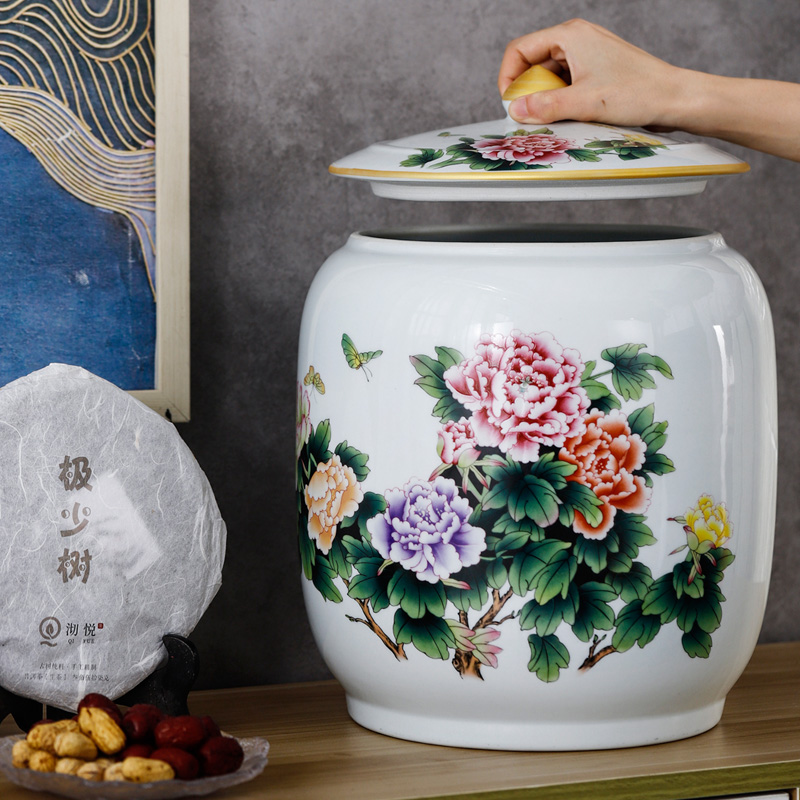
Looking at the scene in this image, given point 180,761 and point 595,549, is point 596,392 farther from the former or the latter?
point 180,761

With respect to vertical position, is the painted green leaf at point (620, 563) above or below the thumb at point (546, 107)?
below

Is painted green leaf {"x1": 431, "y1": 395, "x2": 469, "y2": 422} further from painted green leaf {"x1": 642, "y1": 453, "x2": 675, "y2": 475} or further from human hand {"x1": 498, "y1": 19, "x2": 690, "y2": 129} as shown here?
human hand {"x1": 498, "y1": 19, "x2": 690, "y2": 129}

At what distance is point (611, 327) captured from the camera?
77 cm

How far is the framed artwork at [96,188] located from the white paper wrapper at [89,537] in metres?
0.15

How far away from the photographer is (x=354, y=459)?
82cm

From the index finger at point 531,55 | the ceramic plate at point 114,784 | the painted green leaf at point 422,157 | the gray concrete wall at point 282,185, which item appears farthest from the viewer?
the gray concrete wall at point 282,185

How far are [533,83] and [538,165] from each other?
0.13 m

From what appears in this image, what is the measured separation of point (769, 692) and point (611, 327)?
419 millimetres

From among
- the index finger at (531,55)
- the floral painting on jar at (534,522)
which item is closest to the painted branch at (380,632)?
the floral painting on jar at (534,522)

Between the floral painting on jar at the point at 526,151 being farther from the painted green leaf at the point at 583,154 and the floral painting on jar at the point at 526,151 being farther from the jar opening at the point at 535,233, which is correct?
the jar opening at the point at 535,233

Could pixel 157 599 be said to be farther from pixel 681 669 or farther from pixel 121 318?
pixel 681 669

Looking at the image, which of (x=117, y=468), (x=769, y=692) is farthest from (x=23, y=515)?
(x=769, y=692)

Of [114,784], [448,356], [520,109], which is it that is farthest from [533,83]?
[114,784]

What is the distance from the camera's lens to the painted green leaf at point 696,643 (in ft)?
2.70
